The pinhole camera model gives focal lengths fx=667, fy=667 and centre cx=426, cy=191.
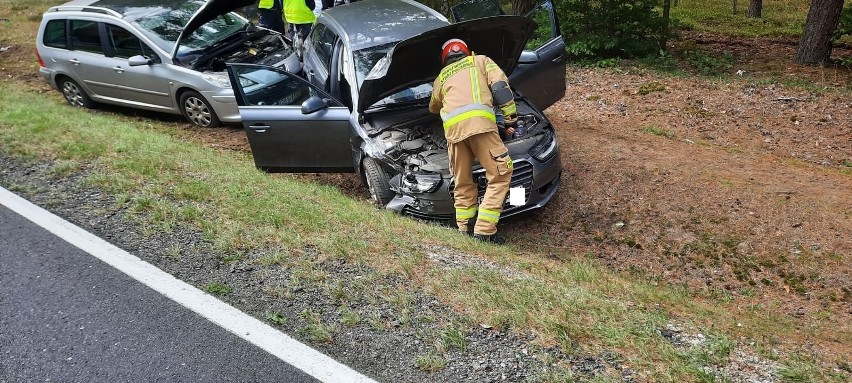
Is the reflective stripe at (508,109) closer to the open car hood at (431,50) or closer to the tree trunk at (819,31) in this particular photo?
the open car hood at (431,50)

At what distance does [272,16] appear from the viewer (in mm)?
11180

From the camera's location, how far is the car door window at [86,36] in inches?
387

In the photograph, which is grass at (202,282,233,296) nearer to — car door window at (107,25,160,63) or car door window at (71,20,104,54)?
car door window at (107,25,160,63)

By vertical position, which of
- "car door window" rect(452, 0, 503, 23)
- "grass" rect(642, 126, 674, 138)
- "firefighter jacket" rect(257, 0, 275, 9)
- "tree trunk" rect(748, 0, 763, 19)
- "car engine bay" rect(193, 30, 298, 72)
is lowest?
"tree trunk" rect(748, 0, 763, 19)

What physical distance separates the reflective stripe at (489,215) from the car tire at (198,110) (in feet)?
16.6

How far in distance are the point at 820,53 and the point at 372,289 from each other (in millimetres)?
9925

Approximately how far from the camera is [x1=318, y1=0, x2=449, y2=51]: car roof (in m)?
7.16

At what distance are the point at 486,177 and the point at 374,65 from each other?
193 centimetres

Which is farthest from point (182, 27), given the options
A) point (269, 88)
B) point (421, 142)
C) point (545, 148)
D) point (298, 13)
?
point (545, 148)

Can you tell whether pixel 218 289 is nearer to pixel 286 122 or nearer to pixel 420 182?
pixel 420 182

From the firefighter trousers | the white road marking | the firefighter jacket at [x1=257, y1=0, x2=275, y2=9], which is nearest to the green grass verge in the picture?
the white road marking

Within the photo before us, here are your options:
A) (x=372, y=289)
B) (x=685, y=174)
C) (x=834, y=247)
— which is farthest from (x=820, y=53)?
(x=372, y=289)

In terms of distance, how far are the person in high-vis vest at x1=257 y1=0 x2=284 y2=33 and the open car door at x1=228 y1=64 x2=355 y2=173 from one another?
4019mm

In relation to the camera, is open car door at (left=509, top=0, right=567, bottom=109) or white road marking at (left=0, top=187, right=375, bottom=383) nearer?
white road marking at (left=0, top=187, right=375, bottom=383)
